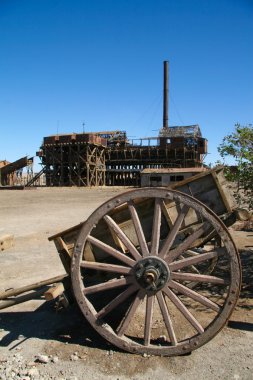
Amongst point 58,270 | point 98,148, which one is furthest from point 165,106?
point 58,270

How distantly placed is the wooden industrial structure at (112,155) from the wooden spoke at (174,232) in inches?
1711

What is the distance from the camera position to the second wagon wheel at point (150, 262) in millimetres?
3449

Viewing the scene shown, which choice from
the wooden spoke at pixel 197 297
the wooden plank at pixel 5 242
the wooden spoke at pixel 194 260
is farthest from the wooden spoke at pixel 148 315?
the wooden plank at pixel 5 242

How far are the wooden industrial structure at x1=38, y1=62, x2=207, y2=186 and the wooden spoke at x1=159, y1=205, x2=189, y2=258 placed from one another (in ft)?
143

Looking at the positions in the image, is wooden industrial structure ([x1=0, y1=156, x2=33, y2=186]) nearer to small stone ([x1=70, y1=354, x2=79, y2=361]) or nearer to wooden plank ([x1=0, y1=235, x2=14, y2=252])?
wooden plank ([x1=0, y1=235, x2=14, y2=252])

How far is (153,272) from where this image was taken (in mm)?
3504

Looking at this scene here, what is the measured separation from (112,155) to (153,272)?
167 feet

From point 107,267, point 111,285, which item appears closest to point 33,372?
point 111,285

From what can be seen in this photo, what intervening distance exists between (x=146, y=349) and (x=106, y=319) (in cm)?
116

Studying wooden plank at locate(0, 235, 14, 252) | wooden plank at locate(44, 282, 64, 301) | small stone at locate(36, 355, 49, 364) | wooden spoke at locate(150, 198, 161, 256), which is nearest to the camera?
wooden spoke at locate(150, 198, 161, 256)

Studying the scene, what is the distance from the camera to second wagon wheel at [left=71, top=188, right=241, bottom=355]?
136 inches

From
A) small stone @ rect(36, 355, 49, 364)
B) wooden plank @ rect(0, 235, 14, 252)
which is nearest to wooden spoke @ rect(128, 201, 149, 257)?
small stone @ rect(36, 355, 49, 364)

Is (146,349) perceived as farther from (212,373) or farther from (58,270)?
(58,270)

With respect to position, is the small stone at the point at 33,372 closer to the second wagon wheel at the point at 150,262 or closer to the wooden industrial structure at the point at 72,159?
the second wagon wheel at the point at 150,262
